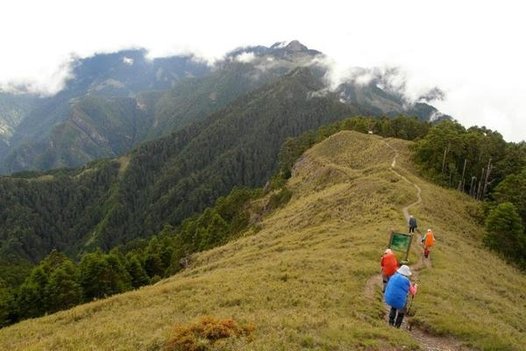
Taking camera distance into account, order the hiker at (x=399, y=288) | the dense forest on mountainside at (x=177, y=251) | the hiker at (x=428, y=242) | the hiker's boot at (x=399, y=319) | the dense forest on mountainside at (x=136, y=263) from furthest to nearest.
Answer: the dense forest on mountainside at (x=136, y=263) < the dense forest on mountainside at (x=177, y=251) < the hiker at (x=428, y=242) < the hiker's boot at (x=399, y=319) < the hiker at (x=399, y=288)

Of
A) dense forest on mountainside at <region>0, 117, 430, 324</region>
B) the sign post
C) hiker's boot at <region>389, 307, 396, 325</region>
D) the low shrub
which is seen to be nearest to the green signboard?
the sign post

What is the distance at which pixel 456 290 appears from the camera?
104 feet

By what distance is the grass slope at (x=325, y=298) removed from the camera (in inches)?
843

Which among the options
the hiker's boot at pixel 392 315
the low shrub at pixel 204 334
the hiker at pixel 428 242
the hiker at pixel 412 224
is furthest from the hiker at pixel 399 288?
the hiker at pixel 412 224

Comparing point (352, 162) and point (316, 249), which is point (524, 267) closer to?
point (316, 249)

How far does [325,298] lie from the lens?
1062 inches

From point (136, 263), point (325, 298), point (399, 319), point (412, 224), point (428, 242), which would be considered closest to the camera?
point (399, 319)

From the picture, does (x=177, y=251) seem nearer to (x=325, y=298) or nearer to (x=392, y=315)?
(x=325, y=298)

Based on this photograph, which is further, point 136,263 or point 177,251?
point 177,251

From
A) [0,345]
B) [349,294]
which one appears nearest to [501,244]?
[349,294]

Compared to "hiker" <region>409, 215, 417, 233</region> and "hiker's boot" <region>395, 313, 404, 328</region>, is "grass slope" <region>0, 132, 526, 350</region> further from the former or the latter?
"hiker" <region>409, 215, 417, 233</region>

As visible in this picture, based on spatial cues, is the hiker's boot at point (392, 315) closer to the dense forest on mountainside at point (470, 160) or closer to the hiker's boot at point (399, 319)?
the hiker's boot at point (399, 319)

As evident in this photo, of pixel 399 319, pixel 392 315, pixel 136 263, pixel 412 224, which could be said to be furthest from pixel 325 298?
pixel 136 263

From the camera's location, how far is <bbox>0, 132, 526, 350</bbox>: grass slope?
70.3 ft
